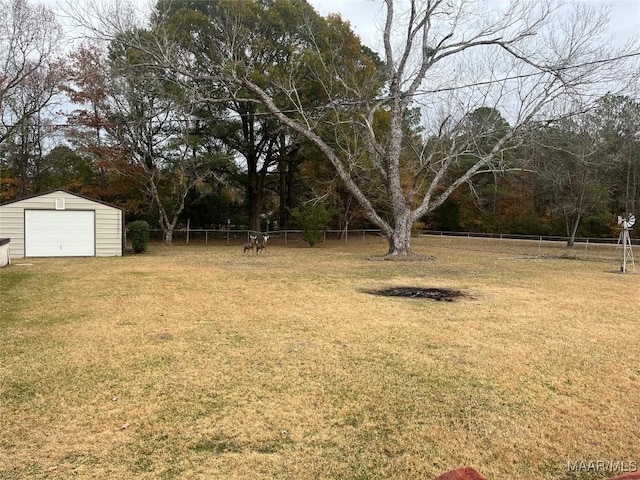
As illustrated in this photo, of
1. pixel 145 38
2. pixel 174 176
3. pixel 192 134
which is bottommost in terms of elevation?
pixel 174 176

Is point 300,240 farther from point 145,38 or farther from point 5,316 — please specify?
point 5,316

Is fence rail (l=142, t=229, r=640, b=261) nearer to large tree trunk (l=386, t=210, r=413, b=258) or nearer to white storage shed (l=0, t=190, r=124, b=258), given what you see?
large tree trunk (l=386, t=210, r=413, b=258)

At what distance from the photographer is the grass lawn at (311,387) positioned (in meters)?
2.77

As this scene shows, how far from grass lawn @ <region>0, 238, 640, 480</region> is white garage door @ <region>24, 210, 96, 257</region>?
8.88m

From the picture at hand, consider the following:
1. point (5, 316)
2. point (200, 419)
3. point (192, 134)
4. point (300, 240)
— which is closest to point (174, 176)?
point (192, 134)

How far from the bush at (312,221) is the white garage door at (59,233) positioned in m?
10.2

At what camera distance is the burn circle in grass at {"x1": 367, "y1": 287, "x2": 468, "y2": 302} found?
8.53m

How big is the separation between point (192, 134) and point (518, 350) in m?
21.1

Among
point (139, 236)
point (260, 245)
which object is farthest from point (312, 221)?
point (139, 236)

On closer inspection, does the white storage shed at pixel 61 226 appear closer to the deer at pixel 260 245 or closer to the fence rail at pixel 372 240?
the deer at pixel 260 245

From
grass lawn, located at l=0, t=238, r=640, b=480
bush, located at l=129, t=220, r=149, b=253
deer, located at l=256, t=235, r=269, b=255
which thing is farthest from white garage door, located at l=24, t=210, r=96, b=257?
grass lawn, located at l=0, t=238, r=640, b=480

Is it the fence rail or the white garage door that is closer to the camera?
the white garage door

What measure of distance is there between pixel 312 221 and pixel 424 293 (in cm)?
1459

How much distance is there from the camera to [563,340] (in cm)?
552
